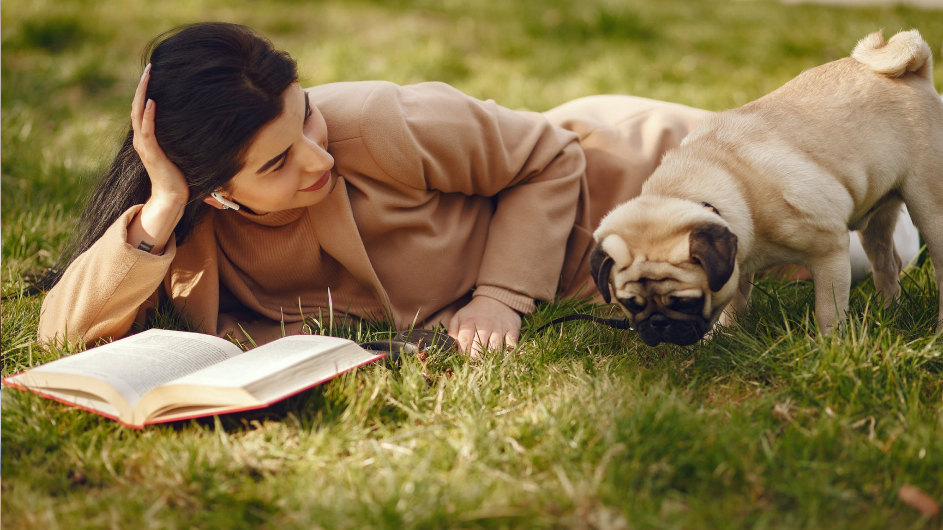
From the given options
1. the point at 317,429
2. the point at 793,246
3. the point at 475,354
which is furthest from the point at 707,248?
the point at 317,429

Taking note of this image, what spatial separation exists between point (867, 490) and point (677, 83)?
447 cm

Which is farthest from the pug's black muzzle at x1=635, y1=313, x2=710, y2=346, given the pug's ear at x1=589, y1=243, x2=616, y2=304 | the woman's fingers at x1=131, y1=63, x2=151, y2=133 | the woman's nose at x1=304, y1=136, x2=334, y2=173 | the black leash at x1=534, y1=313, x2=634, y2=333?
the woman's fingers at x1=131, y1=63, x2=151, y2=133

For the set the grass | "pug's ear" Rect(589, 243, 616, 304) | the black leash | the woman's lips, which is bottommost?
the black leash

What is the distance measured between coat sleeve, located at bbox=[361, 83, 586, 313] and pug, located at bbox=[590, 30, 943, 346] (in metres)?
0.53

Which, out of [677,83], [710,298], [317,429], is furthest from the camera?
[677,83]

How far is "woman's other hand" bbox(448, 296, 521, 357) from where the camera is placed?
8.99ft

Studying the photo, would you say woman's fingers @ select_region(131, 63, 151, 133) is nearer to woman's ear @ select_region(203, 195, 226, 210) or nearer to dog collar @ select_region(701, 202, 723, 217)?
woman's ear @ select_region(203, 195, 226, 210)

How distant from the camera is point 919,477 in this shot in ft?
5.94

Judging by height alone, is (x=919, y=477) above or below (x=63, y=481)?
above

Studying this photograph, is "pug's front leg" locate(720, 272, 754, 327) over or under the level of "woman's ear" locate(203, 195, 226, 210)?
under

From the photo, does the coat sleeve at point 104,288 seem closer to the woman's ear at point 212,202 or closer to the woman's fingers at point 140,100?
the woman's ear at point 212,202

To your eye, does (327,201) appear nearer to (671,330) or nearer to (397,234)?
(397,234)

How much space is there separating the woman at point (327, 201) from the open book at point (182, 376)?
0.44 metres

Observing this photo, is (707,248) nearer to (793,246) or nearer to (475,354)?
(793,246)
